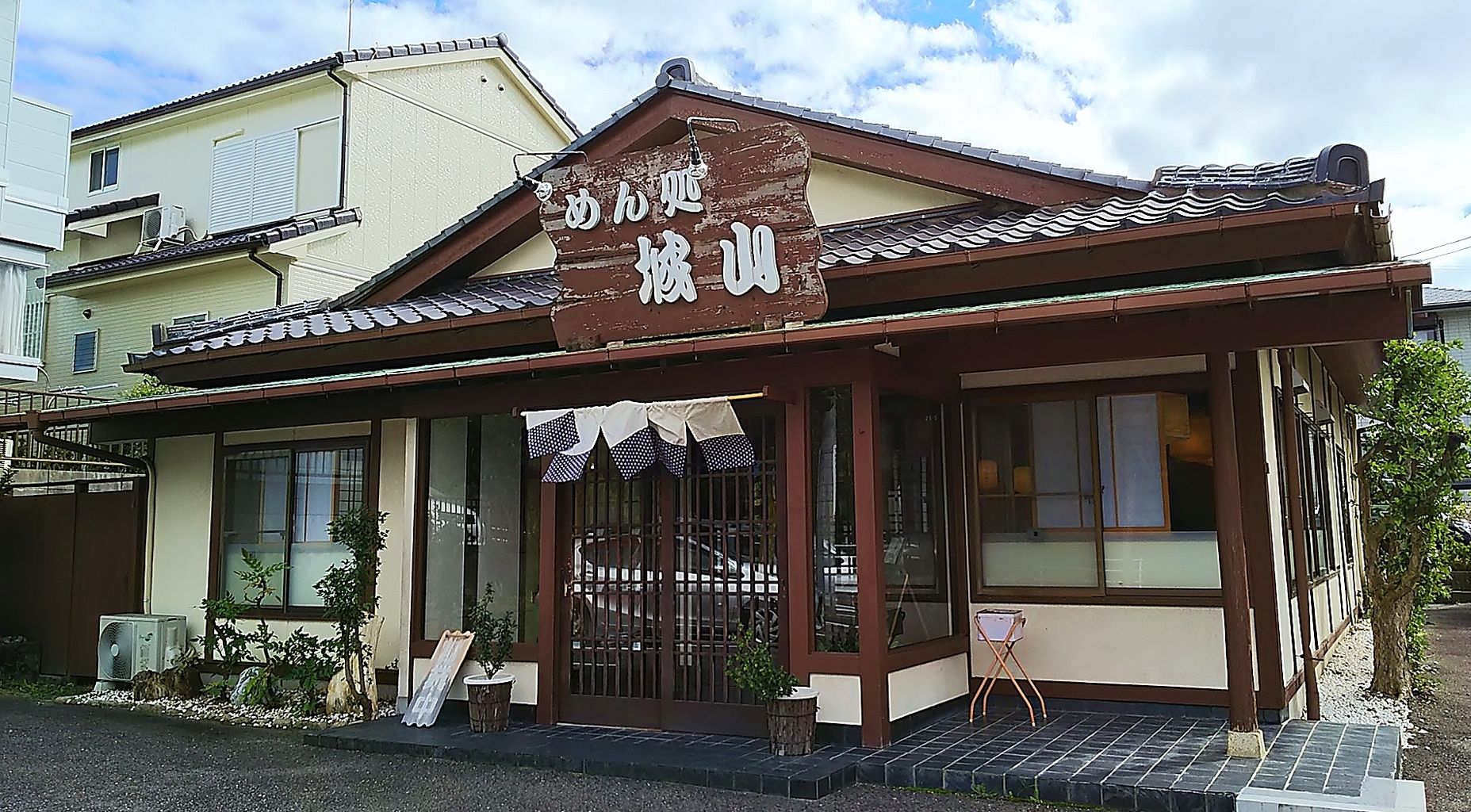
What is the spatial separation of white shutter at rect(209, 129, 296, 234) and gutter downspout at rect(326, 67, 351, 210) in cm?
90

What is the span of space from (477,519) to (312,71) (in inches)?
398

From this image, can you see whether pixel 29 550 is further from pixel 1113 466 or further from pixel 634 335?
pixel 1113 466

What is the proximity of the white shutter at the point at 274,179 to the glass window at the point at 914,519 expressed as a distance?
1199 cm

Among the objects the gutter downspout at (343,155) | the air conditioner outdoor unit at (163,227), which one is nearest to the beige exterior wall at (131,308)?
the air conditioner outdoor unit at (163,227)

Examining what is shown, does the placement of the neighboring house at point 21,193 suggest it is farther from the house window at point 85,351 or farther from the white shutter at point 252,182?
the house window at point 85,351

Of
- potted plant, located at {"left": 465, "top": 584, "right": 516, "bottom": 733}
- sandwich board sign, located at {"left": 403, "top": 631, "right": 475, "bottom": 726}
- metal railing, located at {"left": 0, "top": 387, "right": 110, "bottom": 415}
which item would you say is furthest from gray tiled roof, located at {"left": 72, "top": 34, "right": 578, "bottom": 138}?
sandwich board sign, located at {"left": 403, "top": 631, "right": 475, "bottom": 726}

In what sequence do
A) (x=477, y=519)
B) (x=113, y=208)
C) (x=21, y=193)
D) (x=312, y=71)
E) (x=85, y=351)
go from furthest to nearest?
(x=113, y=208), (x=85, y=351), (x=312, y=71), (x=21, y=193), (x=477, y=519)

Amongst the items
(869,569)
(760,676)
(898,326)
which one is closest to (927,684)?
(869,569)

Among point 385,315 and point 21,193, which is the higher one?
point 21,193

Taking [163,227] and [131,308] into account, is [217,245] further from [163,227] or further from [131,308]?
[163,227]

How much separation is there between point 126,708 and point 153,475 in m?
2.14

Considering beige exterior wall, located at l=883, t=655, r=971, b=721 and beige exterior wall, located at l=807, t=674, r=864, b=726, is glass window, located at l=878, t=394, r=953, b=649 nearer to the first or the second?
beige exterior wall, located at l=883, t=655, r=971, b=721

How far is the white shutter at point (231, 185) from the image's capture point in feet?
54.3

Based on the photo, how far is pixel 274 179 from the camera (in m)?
16.4
